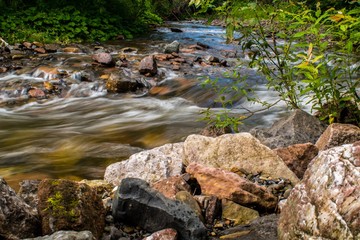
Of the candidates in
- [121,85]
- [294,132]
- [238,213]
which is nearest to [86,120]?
[121,85]

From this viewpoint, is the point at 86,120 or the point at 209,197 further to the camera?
the point at 86,120

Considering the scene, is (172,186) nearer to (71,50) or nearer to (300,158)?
(300,158)

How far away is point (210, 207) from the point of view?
10.6ft

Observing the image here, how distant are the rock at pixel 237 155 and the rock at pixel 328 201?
4.22 ft

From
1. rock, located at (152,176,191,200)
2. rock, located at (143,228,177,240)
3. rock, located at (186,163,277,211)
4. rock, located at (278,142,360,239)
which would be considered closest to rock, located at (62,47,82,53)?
rock, located at (152,176,191,200)

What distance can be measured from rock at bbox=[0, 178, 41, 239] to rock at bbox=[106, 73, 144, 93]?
→ 6366mm

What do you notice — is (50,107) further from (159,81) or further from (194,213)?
(194,213)

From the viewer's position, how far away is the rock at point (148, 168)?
3.96 m

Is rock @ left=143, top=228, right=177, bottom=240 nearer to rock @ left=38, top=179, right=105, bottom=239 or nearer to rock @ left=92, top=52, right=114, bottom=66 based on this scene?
rock @ left=38, top=179, right=105, bottom=239

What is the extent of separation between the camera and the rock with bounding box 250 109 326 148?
4633mm

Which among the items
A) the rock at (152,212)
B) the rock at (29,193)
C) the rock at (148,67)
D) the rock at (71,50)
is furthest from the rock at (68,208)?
the rock at (71,50)

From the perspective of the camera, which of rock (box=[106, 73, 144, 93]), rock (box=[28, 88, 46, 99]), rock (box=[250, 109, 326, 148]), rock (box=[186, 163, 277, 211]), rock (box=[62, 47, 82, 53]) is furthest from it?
rock (box=[62, 47, 82, 53])

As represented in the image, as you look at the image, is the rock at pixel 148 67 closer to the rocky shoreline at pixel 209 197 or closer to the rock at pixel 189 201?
the rocky shoreline at pixel 209 197

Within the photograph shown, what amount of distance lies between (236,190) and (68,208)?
1.28 meters
